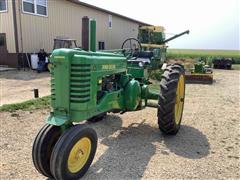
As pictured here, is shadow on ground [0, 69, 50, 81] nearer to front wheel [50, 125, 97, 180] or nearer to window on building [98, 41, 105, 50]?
window on building [98, 41, 105, 50]

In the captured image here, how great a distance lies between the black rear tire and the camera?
133 inches

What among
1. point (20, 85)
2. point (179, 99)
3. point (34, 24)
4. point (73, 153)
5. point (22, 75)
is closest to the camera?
point (73, 153)

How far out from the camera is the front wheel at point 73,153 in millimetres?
3137

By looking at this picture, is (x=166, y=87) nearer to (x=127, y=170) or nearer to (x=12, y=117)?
(x=127, y=170)

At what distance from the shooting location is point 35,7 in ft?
51.3

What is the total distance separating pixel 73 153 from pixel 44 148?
38 cm

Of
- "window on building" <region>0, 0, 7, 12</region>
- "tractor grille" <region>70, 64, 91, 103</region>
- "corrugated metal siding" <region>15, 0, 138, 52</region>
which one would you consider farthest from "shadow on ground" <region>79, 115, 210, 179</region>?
"window on building" <region>0, 0, 7, 12</region>

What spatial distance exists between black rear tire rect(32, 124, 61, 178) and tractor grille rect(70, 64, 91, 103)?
45 cm

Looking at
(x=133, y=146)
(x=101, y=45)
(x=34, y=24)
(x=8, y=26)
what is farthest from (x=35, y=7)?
(x=133, y=146)

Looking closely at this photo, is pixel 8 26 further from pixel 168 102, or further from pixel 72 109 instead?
pixel 72 109

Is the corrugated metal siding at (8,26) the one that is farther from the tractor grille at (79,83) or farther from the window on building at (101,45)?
the tractor grille at (79,83)

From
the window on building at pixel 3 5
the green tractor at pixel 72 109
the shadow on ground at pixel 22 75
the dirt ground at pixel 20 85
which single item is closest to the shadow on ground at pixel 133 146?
the green tractor at pixel 72 109

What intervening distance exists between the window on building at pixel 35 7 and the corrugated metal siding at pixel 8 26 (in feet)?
2.42

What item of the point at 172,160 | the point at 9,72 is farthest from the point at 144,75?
the point at 9,72
